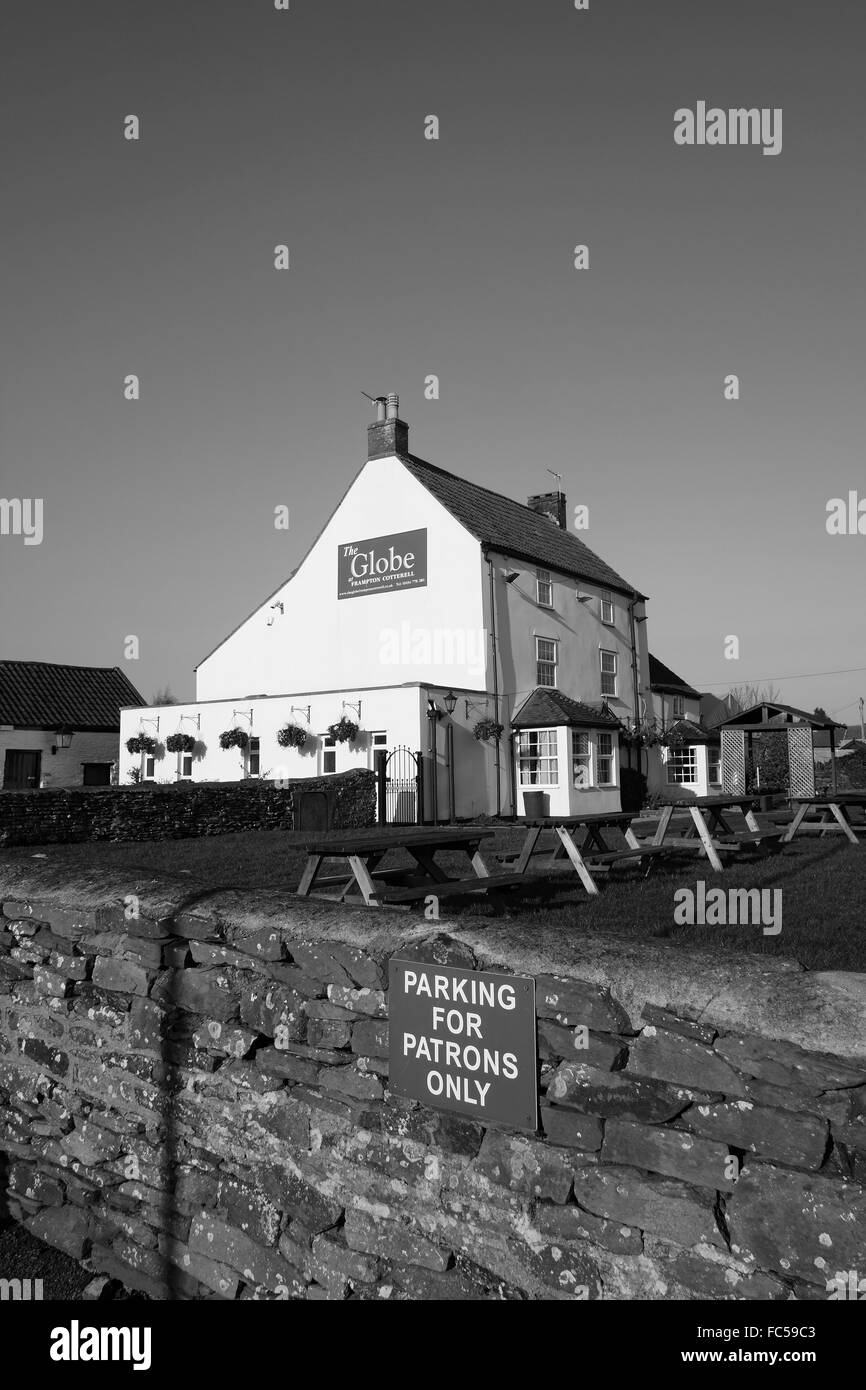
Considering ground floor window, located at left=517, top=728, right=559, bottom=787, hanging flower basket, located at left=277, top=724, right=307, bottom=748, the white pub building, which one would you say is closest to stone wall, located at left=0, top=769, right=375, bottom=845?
the white pub building

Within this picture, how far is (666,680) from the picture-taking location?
120 feet

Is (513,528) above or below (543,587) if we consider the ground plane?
above

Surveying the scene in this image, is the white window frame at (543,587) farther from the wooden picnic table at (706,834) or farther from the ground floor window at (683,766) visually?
the wooden picnic table at (706,834)

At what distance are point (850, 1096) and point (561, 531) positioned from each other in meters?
32.5

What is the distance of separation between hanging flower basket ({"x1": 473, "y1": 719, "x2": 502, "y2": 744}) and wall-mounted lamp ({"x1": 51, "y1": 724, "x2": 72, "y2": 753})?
1633cm

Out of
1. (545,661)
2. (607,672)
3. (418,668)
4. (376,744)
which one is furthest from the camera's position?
(607,672)

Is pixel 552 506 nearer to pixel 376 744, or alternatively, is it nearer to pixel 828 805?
pixel 376 744

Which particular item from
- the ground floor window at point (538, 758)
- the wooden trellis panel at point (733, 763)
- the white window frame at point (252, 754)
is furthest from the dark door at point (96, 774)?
the wooden trellis panel at point (733, 763)

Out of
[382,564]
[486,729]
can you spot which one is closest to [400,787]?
[486,729]

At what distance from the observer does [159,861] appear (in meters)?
13.4

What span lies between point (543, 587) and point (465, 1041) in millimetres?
24682

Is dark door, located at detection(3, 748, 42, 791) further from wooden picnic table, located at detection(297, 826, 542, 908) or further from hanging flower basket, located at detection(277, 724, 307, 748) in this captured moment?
wooden picnic table, located at detection(297, 826, 542, 908)

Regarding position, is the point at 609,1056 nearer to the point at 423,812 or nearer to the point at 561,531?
the point at 423,812
